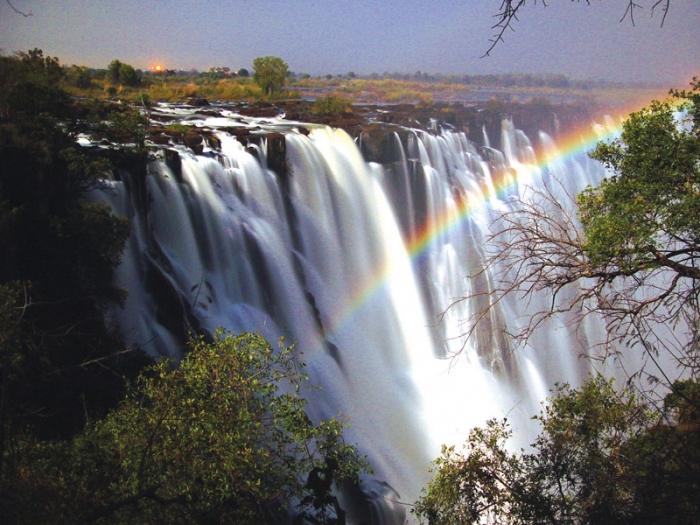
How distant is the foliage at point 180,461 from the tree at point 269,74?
25.8 meters

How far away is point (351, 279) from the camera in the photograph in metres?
18.1

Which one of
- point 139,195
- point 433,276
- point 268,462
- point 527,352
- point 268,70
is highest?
point 268,70

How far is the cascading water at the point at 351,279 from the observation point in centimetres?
1290

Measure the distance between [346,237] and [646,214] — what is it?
13.2 m

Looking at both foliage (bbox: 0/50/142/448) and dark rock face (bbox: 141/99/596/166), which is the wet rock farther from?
foliage (bbox: 0/50/142/448)

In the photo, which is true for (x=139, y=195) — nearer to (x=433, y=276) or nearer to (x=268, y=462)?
(x=268, y=462)

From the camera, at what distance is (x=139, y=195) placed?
1305 centimetres

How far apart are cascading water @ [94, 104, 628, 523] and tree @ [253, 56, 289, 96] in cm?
832

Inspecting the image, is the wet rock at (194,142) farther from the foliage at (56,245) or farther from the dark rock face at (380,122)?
the foliage at (56,245)

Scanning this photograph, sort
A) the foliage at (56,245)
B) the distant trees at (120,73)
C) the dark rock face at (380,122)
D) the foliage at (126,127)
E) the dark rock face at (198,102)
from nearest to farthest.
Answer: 1. the foliage at (56,245)
2. the foliage at (126,127)
3. the dark rock face at (380,122)
4. the distant trees at (120,73)
5. the dark rock face at (198,102)

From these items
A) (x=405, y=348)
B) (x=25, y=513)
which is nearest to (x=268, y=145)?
(x=405, y=348)

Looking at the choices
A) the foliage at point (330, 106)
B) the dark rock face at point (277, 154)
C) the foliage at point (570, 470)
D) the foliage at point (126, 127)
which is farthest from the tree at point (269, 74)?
the foliage at point (570, 470)

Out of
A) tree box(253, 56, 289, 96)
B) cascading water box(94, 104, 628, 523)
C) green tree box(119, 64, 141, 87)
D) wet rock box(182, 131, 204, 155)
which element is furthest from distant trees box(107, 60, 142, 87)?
wet rock box(182, 131, 204, 155)

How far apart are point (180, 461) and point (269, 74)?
27165mm
